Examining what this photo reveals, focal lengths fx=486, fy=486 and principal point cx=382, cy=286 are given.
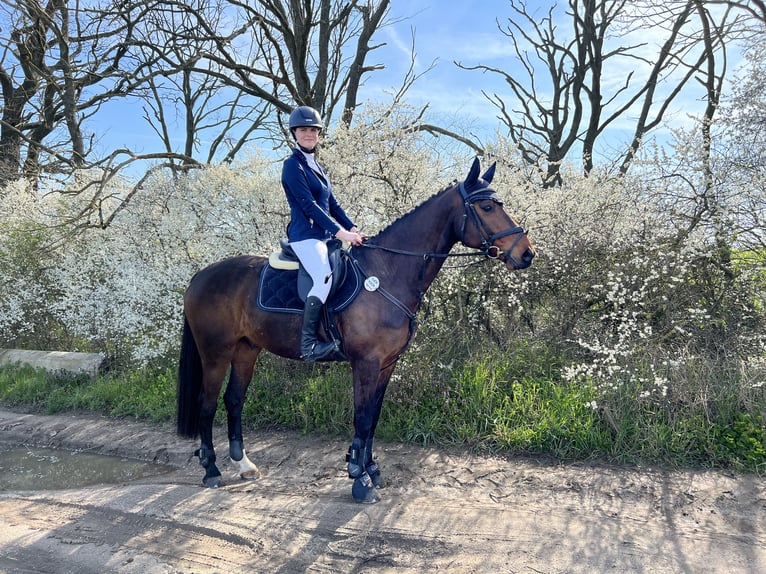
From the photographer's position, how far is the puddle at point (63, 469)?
4.92 meters

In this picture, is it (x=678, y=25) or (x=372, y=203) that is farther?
(x=678, y=25)

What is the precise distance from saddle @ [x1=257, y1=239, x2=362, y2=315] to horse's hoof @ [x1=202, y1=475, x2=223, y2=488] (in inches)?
65.6

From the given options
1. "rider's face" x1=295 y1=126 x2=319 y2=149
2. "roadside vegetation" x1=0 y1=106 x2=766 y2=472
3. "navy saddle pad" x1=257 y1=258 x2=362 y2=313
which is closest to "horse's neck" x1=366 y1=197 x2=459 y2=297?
"navy saddle pad" x1=257 y1=258 x2=362 y2=313

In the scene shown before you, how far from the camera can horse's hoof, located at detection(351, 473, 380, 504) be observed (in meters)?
3.96

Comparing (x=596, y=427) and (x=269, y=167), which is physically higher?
(x=269, y=167)

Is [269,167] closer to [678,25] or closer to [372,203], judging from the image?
[372,203]

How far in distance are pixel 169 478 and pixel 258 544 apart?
1.95 m

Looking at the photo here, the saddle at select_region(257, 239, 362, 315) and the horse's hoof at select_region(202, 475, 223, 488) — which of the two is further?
the horse's hoof at select_region(202, 475, 223, 488)

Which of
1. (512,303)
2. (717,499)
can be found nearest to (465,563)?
(717,499)

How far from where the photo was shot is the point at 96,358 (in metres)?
8.10

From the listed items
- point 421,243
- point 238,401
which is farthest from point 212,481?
point 421,243

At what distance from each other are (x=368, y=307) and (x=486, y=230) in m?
1.15

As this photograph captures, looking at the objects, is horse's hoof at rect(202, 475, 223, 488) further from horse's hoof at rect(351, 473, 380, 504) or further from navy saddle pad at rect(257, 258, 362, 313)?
navy saddle pad at rect(257, 258, 362, 313)

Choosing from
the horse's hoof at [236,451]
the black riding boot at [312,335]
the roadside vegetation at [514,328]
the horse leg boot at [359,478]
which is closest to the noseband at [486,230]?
the roadside vegetation at [514,328]
